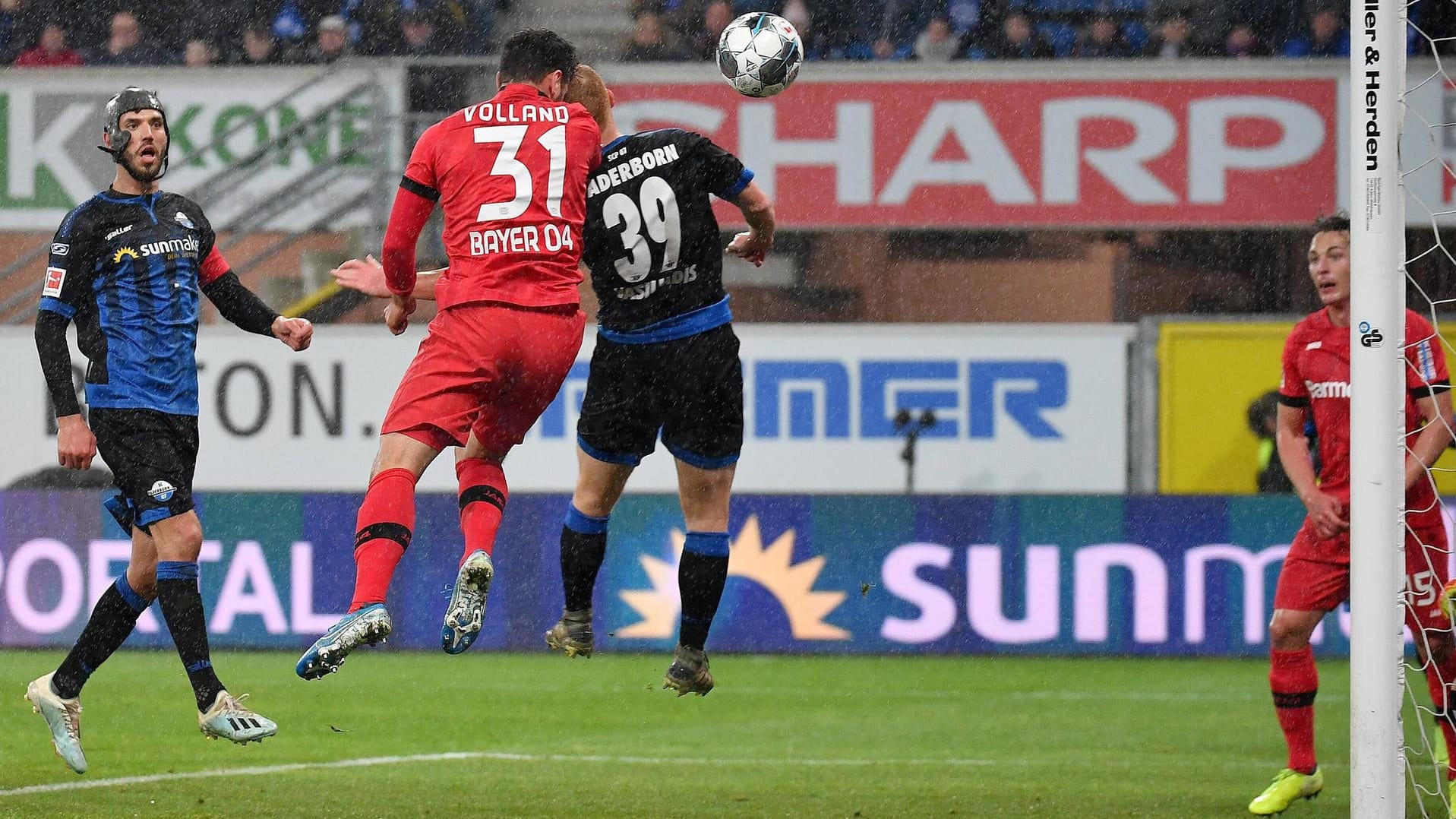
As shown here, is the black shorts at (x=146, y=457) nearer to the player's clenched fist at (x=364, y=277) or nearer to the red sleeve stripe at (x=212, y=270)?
the red sleeve stripe at (x=212, y=270)

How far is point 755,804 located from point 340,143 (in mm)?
9175

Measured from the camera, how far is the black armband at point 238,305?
6.40 m

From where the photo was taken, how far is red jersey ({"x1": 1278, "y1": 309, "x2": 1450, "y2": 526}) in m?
6.70

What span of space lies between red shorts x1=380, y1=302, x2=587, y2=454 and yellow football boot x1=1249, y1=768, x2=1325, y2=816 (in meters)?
3.07

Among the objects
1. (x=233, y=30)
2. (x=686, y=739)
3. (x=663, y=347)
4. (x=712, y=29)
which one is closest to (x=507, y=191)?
(x=663, y=347)

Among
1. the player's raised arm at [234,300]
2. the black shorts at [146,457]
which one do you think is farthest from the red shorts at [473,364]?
the black shorts at [146,457]

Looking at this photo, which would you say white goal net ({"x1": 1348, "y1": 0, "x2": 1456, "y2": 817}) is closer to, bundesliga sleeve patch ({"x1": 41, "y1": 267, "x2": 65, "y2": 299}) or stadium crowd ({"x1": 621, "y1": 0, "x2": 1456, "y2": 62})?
bundesliga sleeve patch ({"x1": 41, "y1": 267, "x2": 65, "y2": 299})

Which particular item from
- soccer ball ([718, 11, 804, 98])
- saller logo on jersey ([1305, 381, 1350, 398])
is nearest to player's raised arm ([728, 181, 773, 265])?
soccer ball ([718, 11, 804, 98])

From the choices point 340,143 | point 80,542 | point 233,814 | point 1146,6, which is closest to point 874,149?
point 1146,6

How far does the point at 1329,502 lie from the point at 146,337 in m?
4.06

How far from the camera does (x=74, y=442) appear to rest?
6082 millimetres

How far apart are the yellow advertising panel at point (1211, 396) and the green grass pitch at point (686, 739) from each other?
317 cm

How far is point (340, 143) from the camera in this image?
1490cm

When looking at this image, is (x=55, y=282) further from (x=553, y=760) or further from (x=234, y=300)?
(x=553, y=760)
